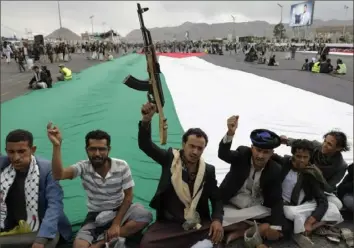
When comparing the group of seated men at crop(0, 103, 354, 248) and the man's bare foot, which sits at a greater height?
the group of seated men at crop(0, 103, 354, 248)

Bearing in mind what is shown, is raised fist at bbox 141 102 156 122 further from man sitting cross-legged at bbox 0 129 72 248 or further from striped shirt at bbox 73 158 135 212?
man sitting cross-legged at bbox 0 129 72 248

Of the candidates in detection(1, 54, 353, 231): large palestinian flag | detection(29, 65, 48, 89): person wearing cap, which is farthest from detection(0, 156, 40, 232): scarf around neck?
detection(29, 65, 48, 89): person wearing cap

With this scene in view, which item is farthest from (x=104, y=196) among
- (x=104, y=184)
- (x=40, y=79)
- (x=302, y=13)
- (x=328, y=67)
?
(x=302, y=13)

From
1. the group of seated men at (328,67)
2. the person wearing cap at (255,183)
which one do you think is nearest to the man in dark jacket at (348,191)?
the person wearing cap at (255,183)

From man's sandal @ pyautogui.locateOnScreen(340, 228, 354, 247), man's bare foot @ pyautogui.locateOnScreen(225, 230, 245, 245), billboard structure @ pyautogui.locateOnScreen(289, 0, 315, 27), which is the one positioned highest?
billboard structure @ pyautogui.locateOnScreen(289, 0, 315, 27)

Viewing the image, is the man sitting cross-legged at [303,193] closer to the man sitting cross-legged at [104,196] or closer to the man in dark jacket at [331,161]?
the man in dark jacket at [331,161]

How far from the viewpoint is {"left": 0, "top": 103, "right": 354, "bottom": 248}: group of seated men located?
→ 1955 millimetres

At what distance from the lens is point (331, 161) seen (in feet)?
8.71

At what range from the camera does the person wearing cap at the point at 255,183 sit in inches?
85.5

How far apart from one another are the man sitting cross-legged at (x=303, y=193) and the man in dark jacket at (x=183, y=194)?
1.99 ft

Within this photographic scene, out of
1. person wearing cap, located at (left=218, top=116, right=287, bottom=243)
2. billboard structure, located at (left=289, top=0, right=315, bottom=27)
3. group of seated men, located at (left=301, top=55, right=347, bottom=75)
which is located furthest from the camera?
billboard structure, located at (left=289, top=0, right=315, bottom=27)

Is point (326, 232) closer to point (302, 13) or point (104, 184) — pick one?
point (104, 184)

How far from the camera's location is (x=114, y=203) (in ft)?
6.99

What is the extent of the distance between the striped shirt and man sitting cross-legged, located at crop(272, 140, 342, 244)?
1.11 metres
